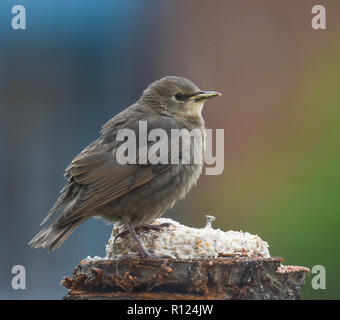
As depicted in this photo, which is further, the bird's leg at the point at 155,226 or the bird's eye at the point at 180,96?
the bird's eye at the point at 180,96

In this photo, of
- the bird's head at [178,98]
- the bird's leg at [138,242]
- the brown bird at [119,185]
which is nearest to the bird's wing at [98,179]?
the brown bird at [119,185]

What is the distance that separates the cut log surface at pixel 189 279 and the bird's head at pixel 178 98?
1317 mm

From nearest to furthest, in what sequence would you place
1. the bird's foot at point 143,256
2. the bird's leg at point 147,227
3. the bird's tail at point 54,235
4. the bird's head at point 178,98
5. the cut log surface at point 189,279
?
the cut log surface at point 189,279 < the bird's foot at point 143,256 < the bird's tail at point 54,235 < the bird's leg at point 147,227 < the bird's head at point 178,98

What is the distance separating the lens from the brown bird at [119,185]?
3508 millimetres

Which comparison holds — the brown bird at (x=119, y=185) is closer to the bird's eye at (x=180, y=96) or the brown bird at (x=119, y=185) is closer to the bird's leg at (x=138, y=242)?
the bird's leg at (x=138, y=242)

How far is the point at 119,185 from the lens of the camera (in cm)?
360

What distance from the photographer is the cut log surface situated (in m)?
3.08

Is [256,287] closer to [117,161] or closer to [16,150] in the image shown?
[117,161]

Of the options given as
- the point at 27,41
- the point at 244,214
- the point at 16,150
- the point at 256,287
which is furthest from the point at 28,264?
the point at 256,287

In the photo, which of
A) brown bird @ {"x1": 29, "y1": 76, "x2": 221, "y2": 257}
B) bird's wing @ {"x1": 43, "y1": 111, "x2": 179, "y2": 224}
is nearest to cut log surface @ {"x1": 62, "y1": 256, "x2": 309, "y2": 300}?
brown bird @ {"x1": 29, "y1": 76, "x2": 221, "y2": 257}

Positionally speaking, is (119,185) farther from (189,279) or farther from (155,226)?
(189,279)

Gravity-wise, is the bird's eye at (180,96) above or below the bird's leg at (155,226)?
above

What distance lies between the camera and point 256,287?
3.12m

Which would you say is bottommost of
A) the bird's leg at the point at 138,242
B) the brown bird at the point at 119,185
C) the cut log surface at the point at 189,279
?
the cut log surface at the point at 189,279
